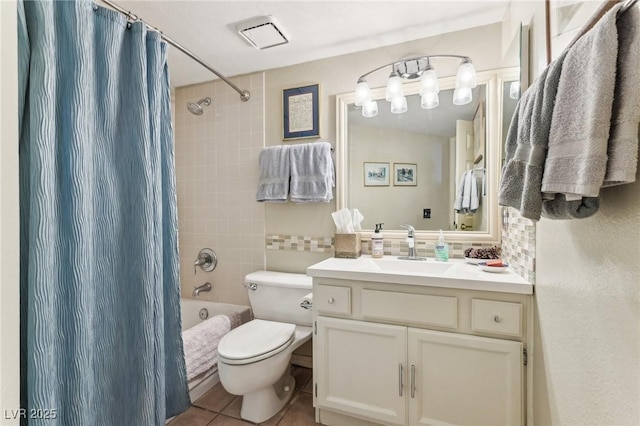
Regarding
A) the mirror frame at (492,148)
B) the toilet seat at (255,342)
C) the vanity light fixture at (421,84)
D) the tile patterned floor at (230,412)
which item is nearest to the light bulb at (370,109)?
the vanity light fixture at (421,84)

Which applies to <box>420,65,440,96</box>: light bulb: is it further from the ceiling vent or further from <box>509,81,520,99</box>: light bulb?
the ceiling vent

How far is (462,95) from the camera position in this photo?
1604mm

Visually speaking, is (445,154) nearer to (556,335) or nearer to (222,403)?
(556,335)

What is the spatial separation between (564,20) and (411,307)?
1155mm

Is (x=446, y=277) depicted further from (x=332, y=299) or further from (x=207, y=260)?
(x=207, y=260)

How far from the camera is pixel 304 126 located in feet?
6.53

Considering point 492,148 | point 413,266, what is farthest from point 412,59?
point 413,266

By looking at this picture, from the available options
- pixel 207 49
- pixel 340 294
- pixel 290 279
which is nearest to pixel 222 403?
pixel 290 279

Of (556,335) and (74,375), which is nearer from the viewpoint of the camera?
(74,375)

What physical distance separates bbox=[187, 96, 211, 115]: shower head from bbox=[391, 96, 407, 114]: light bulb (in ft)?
4.92

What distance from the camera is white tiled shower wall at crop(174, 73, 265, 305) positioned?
215 centimetres

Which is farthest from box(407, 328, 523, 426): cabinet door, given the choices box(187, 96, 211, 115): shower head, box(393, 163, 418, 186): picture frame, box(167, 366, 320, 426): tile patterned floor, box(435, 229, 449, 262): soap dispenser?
box(187, 96, 211, 115): shower head

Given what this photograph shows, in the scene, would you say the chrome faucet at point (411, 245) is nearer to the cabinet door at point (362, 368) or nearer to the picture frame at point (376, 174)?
the picture frame at point (376, 174)

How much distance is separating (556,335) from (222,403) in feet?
5.69
